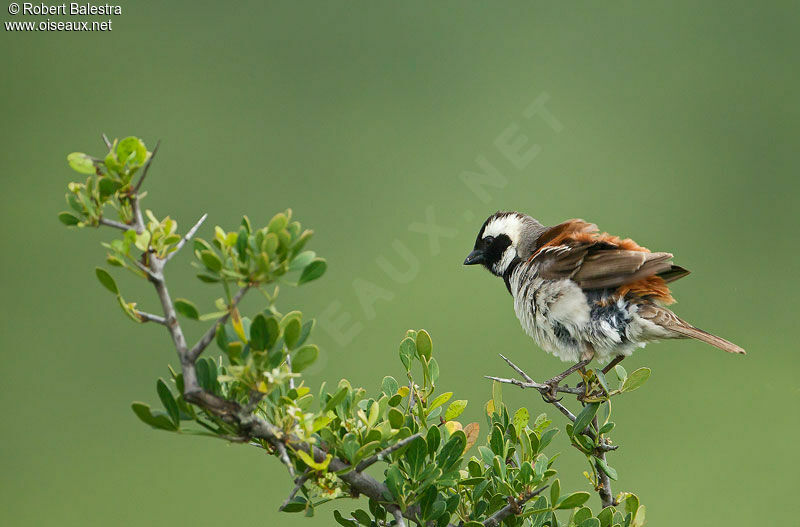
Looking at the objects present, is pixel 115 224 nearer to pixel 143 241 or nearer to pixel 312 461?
pixel 143 241

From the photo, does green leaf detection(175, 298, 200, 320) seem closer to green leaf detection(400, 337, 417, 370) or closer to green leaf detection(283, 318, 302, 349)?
green leaf detection(283, 318, 302, 349)

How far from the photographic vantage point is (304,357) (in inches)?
54.8

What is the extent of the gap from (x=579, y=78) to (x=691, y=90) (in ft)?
3.35

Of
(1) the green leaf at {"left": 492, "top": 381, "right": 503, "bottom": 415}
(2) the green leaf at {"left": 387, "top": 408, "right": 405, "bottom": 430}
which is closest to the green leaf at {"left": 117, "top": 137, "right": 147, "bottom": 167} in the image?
(2) the green leaf at {"left": 387, "top": 408, "right": 405, "bottom": 430}

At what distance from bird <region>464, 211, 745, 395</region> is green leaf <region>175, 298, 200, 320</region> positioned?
1.20 m

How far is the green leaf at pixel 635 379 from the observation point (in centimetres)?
185

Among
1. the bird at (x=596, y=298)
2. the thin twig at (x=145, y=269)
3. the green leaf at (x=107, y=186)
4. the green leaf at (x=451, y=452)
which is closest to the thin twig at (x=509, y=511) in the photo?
the green leaf at (x=451, y=452)

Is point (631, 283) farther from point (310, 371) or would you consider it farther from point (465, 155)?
point (465, 155)

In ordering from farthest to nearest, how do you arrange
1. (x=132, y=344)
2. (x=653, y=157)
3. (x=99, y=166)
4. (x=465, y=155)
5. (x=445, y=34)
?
(x=445, y=34), (x=653, y=157), (x=465, y=155), (x=132, y=344), (x=99, y=166)

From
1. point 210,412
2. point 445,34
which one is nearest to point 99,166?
point 210,412

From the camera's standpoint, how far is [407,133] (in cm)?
688

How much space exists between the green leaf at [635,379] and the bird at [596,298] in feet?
1.18

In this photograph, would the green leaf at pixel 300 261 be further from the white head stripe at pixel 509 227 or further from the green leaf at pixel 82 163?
the white head stripe at pixel 509 227

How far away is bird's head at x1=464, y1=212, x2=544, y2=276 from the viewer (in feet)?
9.86
